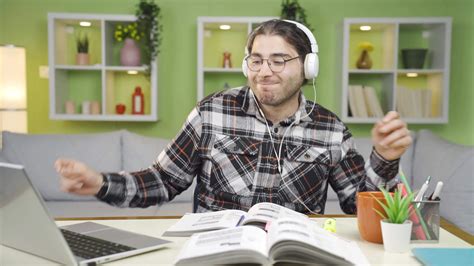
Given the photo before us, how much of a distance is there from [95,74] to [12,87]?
Answer: 59cm

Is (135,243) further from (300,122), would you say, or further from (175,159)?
(300,122)

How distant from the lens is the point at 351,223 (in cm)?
130

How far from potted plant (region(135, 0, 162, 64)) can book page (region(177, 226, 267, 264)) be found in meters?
2.81

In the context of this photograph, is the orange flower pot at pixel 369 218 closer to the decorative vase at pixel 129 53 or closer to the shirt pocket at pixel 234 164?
the shirt pocket at pixel 234 164

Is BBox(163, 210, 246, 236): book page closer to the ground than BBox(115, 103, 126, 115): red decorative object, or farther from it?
closer to the ground

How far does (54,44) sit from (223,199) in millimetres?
2462

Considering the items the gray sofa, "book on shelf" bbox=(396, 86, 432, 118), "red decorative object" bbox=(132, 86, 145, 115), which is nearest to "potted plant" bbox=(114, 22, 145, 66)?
"red decorative object" bbox=(132, 86, 145, 115)

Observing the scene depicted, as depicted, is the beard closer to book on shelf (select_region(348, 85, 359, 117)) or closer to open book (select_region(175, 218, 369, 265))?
open book (select_region(175, 218, 369, 265))

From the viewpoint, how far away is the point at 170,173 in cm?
163

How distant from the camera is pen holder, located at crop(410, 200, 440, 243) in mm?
1120

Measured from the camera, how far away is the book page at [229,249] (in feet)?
2.84

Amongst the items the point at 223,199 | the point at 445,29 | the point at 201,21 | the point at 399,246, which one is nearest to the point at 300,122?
the point at 223,199

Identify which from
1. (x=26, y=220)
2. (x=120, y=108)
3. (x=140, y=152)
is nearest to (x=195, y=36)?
(x=120, y=108)

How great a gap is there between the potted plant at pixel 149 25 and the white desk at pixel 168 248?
8.05 ft
